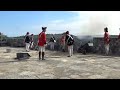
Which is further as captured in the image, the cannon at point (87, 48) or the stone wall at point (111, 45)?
the cannon at point (87, 48)

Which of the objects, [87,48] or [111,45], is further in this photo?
[87,48]

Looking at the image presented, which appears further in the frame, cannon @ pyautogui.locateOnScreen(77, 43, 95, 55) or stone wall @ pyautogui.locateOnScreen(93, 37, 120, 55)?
cannon @ pyautogui.locateOnScreen(77, 43, 95, 55)

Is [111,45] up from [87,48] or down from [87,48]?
up

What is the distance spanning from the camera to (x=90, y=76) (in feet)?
23.5
